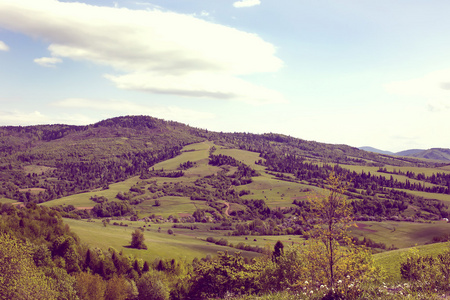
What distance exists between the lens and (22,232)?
83.6m

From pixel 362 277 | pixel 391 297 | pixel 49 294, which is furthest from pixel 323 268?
pixel 49 294

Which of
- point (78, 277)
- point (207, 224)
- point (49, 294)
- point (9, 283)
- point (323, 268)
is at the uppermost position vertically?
point (323, 268)

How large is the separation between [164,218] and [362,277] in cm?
18129

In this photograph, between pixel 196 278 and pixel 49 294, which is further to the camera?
pixel 196 278

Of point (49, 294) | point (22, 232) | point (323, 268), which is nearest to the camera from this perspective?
point (323, 268)

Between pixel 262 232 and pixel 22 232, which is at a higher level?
pixel 22 232

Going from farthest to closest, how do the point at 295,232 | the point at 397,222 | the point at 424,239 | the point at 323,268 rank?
the point at 397,222, the point at 295,232, the point at 424,239, the point at 323,268

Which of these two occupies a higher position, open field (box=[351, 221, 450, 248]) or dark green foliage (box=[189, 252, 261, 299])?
dark green foliage (box=[189, 252, 261, 299])

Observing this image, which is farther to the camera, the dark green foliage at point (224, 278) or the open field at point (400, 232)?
the open field at point (400, 232)

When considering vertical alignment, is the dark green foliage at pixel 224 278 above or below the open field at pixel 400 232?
above

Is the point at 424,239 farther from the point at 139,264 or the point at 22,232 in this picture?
the point at 22,232

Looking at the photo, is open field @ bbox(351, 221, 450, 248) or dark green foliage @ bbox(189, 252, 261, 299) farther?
open field @ bbox(351, 221, 450, 248)

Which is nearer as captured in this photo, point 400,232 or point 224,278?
point 224,278

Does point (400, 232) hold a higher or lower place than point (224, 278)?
lower
